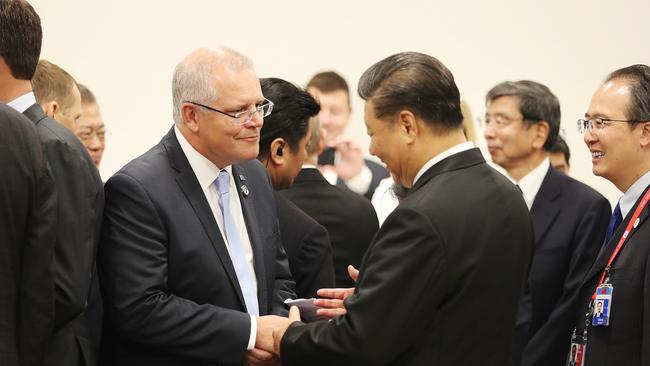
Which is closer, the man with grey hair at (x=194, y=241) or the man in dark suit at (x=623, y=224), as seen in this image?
the man with grey hair at (x=194, y=241)

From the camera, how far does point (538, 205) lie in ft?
14.9

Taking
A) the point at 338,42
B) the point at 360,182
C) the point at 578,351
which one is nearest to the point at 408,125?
the point at 578,351

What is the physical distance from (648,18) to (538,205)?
3.16 m

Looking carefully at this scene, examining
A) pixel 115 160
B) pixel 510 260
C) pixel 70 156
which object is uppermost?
pixel 70 156

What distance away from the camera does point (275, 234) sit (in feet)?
11.3

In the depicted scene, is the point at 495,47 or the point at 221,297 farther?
the point at 495,47

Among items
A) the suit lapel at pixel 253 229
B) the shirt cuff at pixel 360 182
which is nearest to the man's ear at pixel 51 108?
the suit lapel at pixel 253 229

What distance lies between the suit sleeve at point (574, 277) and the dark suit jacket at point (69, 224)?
81.1 inches

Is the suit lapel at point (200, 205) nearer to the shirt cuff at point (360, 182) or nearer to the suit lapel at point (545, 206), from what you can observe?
the suit lapel at point (545, 206)

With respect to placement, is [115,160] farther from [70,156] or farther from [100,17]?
[70,156]

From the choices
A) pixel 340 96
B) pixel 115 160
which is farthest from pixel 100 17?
pixel 340 96

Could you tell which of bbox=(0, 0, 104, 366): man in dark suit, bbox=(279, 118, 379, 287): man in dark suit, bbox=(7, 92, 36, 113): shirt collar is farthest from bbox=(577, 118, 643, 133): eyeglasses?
bbox=(7, 92, 36, 113): shirt collar

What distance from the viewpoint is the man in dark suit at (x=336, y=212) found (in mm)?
4004

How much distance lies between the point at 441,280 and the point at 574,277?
5.98 ft
